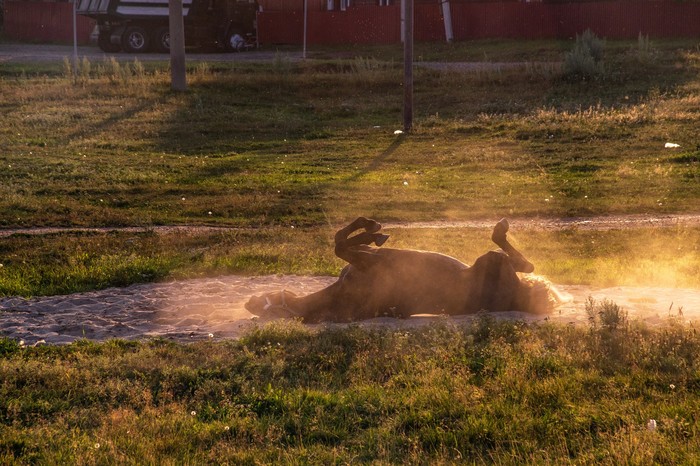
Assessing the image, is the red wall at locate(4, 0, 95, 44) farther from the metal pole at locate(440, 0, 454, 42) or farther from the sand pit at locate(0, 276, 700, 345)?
the sand pit at locate(0, 276, 700, 345)

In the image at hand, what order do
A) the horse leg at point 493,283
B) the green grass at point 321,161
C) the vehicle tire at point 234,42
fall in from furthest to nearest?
the vehicle tire at point 234,42 → the green grass at point 321,161 → the horse leg at point 493,283

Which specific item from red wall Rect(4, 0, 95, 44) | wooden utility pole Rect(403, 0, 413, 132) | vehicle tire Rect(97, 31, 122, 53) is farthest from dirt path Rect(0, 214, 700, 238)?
red wall Rect(4, 0, 95, 44)

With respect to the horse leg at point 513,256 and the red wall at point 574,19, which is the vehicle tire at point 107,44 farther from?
the horse leg at point 513,256

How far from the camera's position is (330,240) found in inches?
515

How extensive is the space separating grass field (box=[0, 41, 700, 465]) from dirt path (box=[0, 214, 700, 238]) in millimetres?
413

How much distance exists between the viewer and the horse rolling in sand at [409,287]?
302 inches

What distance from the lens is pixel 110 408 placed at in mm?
5707

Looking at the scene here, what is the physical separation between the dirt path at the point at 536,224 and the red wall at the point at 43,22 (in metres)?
38.5

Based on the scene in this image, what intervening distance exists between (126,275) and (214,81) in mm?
21499

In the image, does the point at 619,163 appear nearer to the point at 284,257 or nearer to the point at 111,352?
the point at 284,257

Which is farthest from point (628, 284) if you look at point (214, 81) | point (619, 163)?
point (214, 81)

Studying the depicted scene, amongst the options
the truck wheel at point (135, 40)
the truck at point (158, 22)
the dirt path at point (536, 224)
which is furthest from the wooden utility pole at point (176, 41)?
the truck wheel at point (135, 40)

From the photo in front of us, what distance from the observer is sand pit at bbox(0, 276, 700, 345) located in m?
7.79

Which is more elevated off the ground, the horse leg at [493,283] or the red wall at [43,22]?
the red wall at [43,22]
